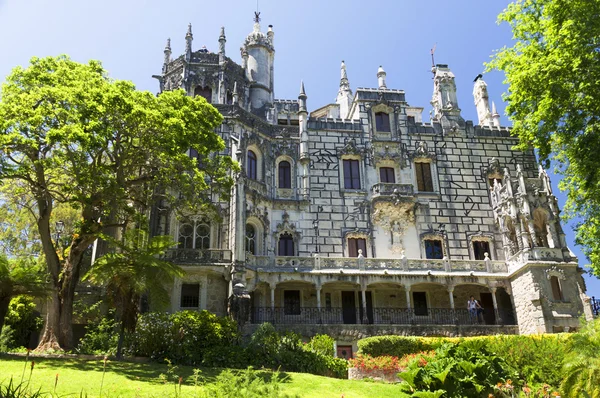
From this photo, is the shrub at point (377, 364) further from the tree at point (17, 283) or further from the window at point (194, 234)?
the window at point (194, 234)

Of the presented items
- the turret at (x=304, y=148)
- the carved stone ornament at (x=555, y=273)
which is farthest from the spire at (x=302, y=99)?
the carved stone ornament at (x=555, y=273)

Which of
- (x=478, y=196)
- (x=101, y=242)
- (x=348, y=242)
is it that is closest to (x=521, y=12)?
(x=478, y=196)

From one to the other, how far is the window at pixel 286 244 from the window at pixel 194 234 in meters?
4.30

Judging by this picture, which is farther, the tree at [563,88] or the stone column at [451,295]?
the stone column at [451,295]

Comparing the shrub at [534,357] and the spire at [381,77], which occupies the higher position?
the spire at [381,77]

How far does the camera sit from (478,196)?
3334 centimetres

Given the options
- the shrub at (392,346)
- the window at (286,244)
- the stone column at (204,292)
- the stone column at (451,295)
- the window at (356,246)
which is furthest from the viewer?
the window at (356,246)

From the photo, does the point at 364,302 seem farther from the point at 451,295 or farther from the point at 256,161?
the point at 256,161

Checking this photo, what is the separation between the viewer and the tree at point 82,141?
1828 centimetres

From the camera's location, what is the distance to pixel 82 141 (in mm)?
17797

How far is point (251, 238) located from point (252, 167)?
438 centimetres

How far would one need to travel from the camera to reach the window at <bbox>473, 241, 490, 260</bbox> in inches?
1256

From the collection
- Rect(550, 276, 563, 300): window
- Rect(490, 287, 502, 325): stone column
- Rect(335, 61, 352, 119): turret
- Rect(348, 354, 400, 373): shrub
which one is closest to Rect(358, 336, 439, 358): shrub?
Rect(348, 354, 400, 373): shrub

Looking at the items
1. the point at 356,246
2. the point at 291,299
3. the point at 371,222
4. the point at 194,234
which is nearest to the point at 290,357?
the point at 291,299
